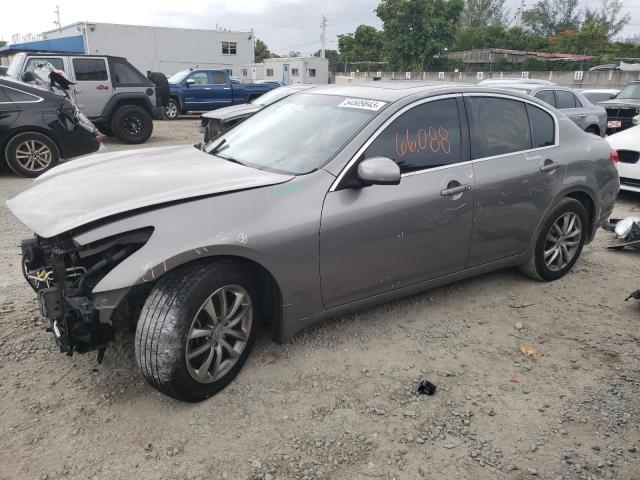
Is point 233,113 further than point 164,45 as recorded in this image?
No

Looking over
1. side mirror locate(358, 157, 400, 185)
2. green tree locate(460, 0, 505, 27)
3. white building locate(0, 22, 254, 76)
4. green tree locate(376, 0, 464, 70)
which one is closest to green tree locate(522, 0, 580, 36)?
green tree locate(460, 0, 505, 27)

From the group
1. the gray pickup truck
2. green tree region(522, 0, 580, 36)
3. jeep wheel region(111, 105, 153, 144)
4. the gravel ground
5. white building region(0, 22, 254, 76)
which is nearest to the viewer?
the gravel ground

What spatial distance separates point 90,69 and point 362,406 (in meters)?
11.5

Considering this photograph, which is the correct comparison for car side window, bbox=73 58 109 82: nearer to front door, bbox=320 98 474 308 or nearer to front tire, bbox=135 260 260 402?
front door, bbox=320 98 474 308

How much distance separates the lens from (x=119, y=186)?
9.70 ft

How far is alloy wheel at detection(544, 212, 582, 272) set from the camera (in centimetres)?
443

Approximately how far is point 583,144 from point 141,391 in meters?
4.03

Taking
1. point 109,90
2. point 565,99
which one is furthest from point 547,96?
point 109,90

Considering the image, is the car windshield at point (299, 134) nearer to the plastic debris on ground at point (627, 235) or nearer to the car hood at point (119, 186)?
the car hood at point (119, 186)

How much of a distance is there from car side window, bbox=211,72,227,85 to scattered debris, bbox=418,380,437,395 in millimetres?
17437

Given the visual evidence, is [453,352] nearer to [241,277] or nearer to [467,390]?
[467,390]

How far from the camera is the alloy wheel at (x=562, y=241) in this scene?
14.5 ft

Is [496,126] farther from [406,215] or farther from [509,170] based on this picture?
[406,215]

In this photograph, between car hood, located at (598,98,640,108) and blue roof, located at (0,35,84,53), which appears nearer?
car hood, located at (598,98,640,108)
